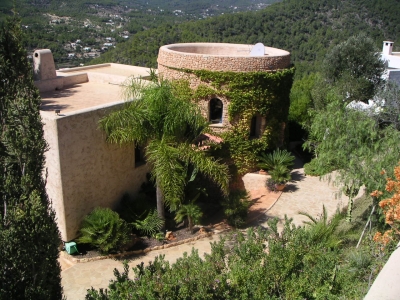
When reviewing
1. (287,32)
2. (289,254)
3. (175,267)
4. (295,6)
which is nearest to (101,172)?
(175,267)

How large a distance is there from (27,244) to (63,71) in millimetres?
14104

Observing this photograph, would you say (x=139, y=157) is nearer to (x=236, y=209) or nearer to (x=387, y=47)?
(x=236, y=209)

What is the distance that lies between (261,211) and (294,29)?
41370 millimetres

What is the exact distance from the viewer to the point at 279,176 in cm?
1727

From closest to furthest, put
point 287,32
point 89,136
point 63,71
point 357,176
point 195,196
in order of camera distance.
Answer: point 357,176 → point 89,136 → point 195,196 → point 63,71 → point 287,32

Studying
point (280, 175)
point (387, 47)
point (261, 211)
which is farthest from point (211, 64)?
point (387, 47)

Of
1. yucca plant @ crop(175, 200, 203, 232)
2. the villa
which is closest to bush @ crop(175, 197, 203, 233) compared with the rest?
yucca plant @ crop(175, 200, 203, 232)

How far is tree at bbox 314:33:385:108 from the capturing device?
24250mm

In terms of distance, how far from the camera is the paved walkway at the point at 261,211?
11.4 meters

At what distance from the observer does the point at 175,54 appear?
1691 cm

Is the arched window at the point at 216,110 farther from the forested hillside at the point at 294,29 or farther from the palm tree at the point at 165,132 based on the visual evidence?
the forested hillside at the point at 294,29

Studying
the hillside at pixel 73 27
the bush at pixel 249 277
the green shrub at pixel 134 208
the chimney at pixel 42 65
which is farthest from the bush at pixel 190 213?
the hillside at pixel 73 27

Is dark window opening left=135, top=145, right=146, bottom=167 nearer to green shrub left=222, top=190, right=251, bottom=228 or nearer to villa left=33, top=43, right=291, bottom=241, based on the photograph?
villa left=33, top=43, right=291, bottom=241

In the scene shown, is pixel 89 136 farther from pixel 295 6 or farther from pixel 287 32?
pixel 295 6
